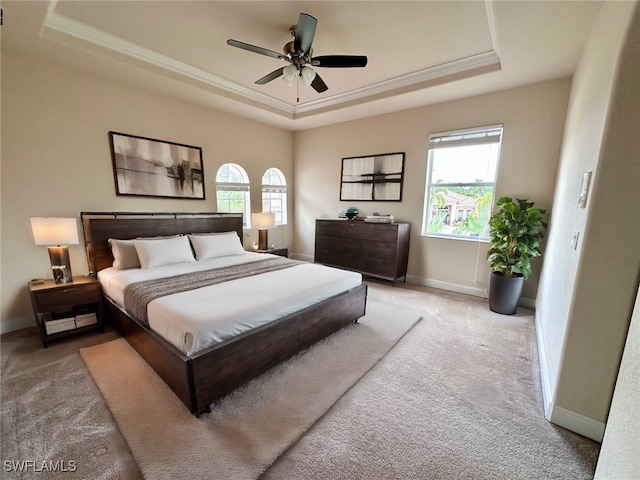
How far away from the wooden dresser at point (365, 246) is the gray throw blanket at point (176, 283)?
1734 mm

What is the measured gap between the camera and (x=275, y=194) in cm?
554

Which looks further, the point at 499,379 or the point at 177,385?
the point at 499,379

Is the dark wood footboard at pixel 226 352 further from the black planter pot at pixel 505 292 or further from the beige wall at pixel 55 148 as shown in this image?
the black planter pot at pixel 505 292

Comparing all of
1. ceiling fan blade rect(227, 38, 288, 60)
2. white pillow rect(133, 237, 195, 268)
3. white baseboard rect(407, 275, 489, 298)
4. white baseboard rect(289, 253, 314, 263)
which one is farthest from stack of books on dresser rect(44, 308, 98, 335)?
white baseboard rect(407, 275, 489, 298)

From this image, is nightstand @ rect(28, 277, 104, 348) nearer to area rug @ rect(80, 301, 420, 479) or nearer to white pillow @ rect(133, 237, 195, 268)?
area rug @ rect(80, 301, 420, 479)

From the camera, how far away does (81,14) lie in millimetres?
2311

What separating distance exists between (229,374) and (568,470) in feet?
6.57

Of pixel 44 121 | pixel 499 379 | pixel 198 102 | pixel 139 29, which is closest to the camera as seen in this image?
pixel 499 379

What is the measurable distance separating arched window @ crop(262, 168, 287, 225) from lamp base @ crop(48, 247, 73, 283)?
121 inches

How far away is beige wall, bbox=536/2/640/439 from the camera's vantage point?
52.9 inches

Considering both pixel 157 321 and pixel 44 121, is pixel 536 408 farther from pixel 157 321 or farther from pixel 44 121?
pixel 44 121

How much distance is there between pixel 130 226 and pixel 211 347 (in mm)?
2483

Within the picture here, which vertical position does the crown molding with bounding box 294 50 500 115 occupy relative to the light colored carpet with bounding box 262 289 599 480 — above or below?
above

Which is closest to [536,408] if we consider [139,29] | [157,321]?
[157,321]
